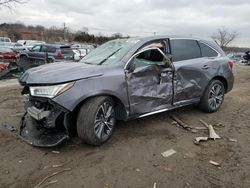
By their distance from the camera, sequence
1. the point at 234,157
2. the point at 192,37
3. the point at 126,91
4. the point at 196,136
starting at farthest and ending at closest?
the point at 192,37
the point at 196,136
the point at 126,91
the point at 234,157

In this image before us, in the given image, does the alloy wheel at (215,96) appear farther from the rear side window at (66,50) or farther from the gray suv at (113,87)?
the rear side window at (66,50)

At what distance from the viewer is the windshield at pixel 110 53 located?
506 cm

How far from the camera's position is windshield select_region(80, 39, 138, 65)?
199 inches

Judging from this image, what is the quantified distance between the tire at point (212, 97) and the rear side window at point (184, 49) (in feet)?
2.49

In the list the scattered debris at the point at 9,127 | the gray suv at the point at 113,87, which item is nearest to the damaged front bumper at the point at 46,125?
the gray suv at the point at 113,87

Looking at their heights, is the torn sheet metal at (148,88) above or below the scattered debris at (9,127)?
above

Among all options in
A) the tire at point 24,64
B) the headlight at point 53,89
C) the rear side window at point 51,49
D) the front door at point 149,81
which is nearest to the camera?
the headlight at point 53,89

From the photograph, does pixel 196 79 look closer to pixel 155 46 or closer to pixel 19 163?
pixel 155 46

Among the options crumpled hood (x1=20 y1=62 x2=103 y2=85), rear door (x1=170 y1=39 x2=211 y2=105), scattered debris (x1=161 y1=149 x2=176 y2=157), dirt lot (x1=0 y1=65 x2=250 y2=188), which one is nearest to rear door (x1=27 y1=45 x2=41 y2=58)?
dirt lot (x1=0 y1=65 x2=250 y2=188)

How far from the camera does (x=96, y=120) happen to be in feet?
14.5

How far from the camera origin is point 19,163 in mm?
4055

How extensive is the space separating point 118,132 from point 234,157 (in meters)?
2.00

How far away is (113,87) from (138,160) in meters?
1.19

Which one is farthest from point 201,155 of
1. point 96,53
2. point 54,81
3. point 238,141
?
point 96,53
